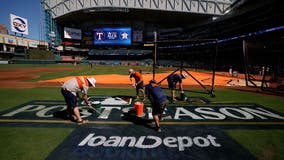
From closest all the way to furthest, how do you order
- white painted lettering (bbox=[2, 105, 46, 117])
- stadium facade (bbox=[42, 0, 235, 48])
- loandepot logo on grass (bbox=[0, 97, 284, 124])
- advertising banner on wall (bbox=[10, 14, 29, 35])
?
loandepot logo on grass (bbox=[0, 97, 284, 124]), white painted lettering (bbox=[2, 105, 46, 117]), stadium facade (bbox=[42, 0, 235, 48]), advertising banner on wall (bbox=[10, 14, 29, 35])

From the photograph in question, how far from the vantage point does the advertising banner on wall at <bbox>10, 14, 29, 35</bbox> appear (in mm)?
62688

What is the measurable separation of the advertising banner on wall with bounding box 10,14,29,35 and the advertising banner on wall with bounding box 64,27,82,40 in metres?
16.4

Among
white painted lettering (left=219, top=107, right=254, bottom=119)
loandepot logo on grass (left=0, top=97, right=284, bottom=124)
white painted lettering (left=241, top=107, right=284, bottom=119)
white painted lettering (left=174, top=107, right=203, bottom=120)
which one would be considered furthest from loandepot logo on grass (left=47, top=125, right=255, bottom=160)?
white painted lettering (left=241, top=107, right=284, bottom=119)

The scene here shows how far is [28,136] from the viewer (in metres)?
4.86

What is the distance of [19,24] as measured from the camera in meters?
65.4

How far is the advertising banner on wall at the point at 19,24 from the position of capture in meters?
62.7

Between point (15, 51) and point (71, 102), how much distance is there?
82295 millimetres

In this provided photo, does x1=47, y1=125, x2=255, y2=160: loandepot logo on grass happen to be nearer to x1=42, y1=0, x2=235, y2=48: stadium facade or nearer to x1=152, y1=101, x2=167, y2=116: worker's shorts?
x1=152, y1=101, x2=167, y2=116: worker's shorts

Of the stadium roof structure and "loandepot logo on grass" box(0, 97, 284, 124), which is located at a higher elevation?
the stadium roof structure

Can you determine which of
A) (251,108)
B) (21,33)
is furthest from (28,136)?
(21,33)

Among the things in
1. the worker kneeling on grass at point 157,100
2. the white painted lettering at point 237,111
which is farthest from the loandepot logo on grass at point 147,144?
the white painted lettering at point 237,111

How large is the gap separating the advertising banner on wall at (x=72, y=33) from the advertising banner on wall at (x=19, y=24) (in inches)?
647

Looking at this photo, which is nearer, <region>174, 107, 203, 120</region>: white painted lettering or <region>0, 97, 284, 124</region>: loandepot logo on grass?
<region>0, 97, 284, 124</region>: loandepot logo on grass

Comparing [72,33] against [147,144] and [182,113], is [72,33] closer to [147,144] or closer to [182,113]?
[182,113]
